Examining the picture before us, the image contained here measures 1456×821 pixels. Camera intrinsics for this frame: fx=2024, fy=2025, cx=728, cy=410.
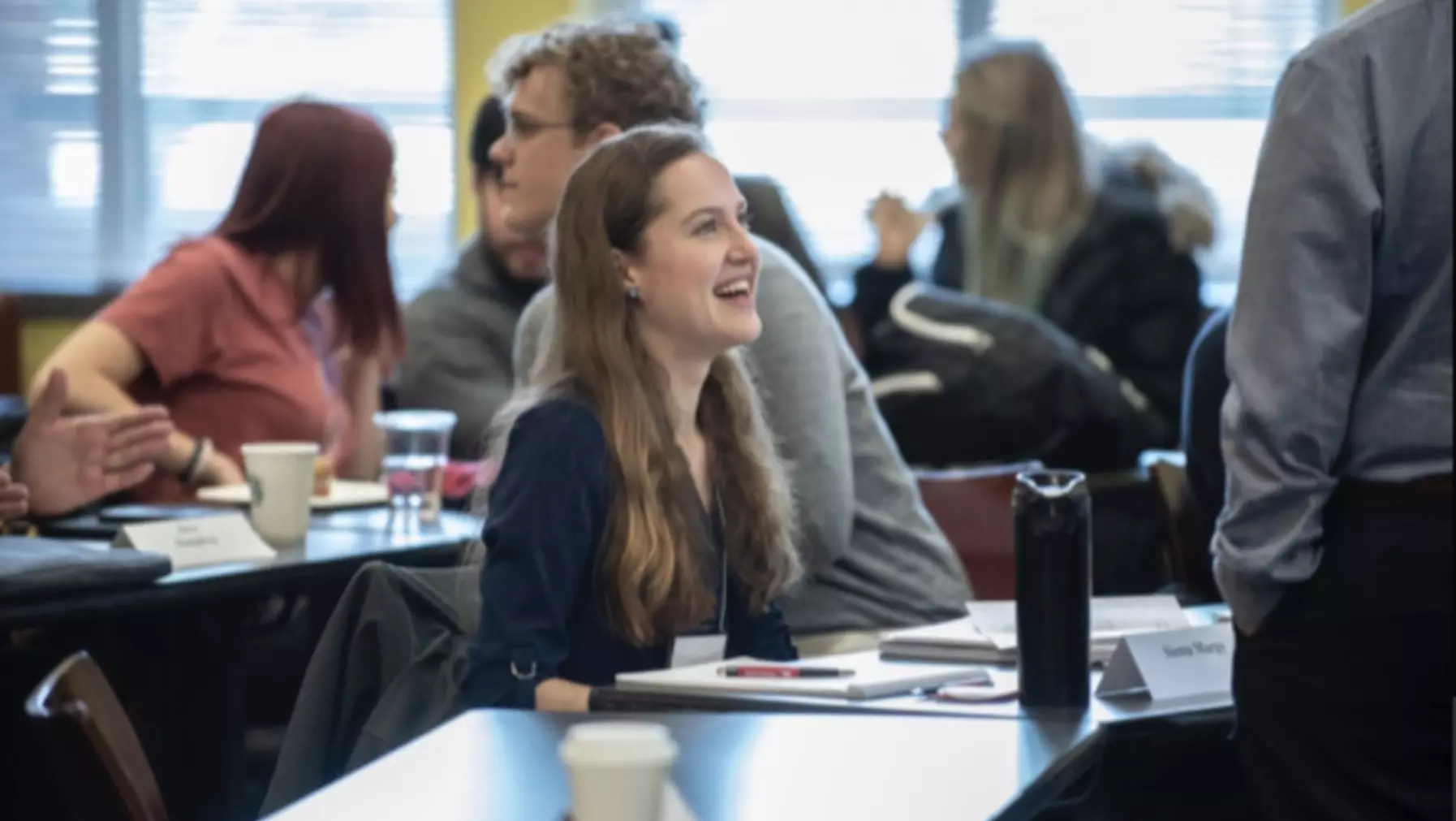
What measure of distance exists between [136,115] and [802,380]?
4.91 meters

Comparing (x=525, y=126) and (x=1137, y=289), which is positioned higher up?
(x=525, y=126)

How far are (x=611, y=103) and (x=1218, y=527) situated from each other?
1.18m

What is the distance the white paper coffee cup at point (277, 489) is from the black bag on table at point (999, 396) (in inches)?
56.6

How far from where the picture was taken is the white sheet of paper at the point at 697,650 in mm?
2004

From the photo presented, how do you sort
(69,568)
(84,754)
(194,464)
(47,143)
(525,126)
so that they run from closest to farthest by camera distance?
(84,754), (69,568), (525,126), (194,464), (47,143)

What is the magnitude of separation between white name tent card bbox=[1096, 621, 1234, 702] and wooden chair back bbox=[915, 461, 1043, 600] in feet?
3.32

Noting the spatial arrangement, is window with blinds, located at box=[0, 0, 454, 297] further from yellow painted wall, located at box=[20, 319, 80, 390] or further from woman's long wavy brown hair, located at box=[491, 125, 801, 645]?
woman's long wavy brown hair, located at box=[491, 125, 801, 645]

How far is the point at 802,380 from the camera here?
97.5 inches

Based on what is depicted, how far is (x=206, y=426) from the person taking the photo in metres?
3.54

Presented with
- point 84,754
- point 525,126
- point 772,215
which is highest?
point 525,126

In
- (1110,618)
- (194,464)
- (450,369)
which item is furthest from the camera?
(450,369)

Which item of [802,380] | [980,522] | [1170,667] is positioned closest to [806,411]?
Answer: [802,380]

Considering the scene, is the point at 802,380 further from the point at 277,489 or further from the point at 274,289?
the point at 274,289

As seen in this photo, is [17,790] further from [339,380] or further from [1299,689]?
[1299,689]
